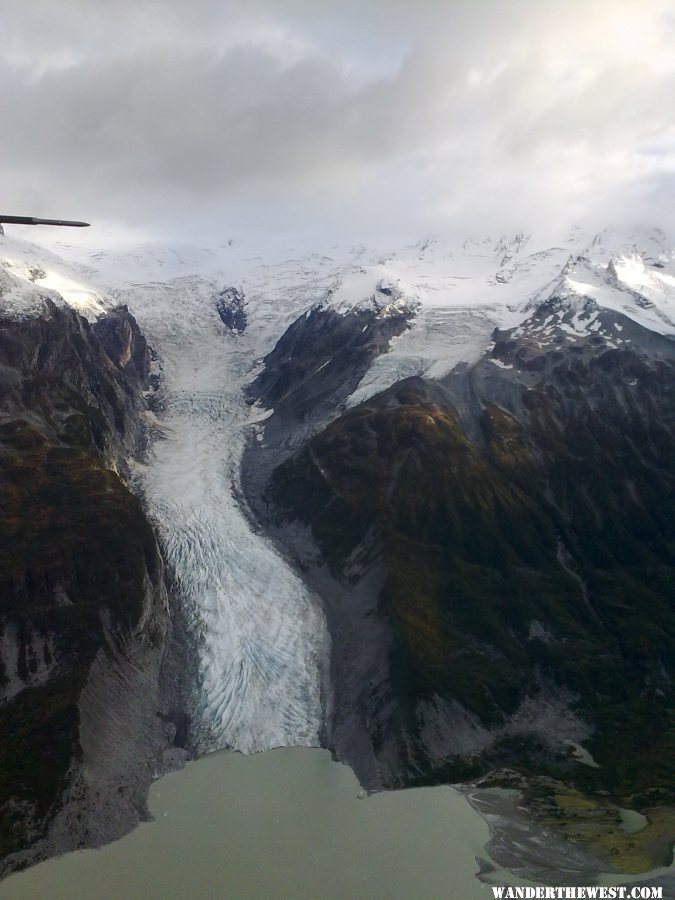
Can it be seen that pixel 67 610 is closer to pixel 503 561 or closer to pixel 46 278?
pixel 503 561

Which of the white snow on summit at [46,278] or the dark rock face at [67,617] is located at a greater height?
the white snow on summit at [46,278]

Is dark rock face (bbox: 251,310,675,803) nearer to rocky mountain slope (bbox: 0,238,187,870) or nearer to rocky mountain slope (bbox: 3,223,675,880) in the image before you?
rocky mountain slope (bbox: 3,223,675,880)

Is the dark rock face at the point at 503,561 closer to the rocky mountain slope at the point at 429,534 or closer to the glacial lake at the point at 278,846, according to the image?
the rocky mountain slope at the point at 429,534

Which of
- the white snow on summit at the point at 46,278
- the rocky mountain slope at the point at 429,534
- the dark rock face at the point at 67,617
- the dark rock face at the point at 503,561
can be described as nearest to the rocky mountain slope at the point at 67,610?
the dark rock face at the point at 67,617

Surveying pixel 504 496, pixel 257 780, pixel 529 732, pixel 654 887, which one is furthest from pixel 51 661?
pixel 504 496

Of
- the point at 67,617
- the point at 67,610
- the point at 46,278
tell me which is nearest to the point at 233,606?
the point at 67,610

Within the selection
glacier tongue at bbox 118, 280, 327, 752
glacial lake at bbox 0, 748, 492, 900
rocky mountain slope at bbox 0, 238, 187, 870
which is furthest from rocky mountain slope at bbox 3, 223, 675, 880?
glacial lake at bbox 0, 748, 492, 900
